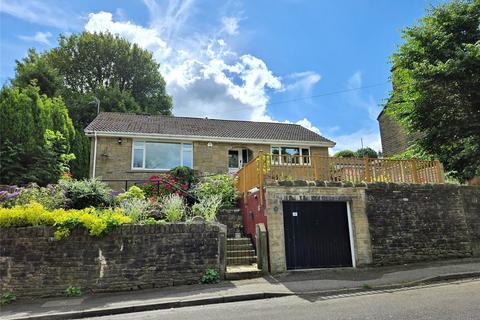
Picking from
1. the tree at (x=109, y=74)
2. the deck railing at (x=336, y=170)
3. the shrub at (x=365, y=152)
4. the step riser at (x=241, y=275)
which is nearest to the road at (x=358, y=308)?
the step riser at (x=241, y=275)

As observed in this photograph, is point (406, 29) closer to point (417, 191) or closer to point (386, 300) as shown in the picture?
point (417, 191)

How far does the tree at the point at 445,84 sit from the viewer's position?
12438 millimetres

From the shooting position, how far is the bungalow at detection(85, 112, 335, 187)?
57.4 feet

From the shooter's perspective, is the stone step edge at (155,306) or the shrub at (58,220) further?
the shrub at (58,220)

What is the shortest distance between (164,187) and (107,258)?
5.71m

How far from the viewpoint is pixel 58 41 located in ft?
113

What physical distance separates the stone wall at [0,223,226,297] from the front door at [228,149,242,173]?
33.8ft

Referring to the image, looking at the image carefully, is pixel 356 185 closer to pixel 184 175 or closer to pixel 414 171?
pixel 414 171

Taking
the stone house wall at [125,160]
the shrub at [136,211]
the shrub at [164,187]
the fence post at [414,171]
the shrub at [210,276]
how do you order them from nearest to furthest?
the shrub at [210,276] → the shrub at [136,211] → the fence post at [414,171] → the shrub at [164,187] → the stone house wall at [125,160]

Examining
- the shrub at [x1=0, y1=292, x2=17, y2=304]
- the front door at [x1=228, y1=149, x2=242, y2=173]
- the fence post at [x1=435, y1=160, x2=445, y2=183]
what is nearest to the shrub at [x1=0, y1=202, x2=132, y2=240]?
the shrub at [x1=0, y1=292, x2=17, y2=304]

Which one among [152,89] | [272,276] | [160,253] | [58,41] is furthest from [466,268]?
[58,41]

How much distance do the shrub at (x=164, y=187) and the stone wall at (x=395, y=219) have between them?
497 cm

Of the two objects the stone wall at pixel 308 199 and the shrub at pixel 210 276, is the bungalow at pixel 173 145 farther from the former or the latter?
the shrub at pixel 210 276

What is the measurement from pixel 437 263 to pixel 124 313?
917cm
